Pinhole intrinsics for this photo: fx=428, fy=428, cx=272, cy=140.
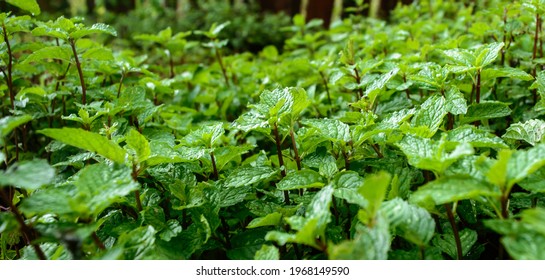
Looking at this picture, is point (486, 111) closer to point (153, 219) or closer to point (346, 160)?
point (346, 160)

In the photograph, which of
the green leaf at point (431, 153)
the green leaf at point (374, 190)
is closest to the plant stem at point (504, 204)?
the green leaf at point (431, 153)

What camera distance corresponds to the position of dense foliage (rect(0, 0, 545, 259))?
86 cm

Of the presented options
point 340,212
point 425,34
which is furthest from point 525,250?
point 425,34

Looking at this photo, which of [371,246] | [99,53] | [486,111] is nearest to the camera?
[371,246]

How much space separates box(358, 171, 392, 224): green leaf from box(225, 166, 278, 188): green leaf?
41 centimetres

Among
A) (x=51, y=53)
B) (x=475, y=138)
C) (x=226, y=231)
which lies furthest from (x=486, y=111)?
(x=51, y=53)

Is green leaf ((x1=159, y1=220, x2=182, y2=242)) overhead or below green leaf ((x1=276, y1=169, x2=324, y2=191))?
below

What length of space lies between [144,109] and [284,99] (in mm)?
679

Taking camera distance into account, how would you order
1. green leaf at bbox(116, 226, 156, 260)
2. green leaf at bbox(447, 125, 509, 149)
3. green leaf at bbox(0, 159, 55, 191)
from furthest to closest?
green leaf at bbox(447, 125, 509, 149) → green leaf at bbox(116, 226, 156, 260) → green leaf at bbox(0, 159, 55, 191)

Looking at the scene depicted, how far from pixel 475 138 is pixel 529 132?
28 centimetres

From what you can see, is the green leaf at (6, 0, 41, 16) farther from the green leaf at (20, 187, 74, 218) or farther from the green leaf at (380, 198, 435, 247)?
the green leaf at (380, 198, 435, 247)

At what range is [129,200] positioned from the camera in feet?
3.96

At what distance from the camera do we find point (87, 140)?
0.99m

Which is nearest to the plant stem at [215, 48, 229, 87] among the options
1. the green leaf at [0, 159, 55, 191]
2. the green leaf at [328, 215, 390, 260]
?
the green leaf at [0, 159, 55, 191]
